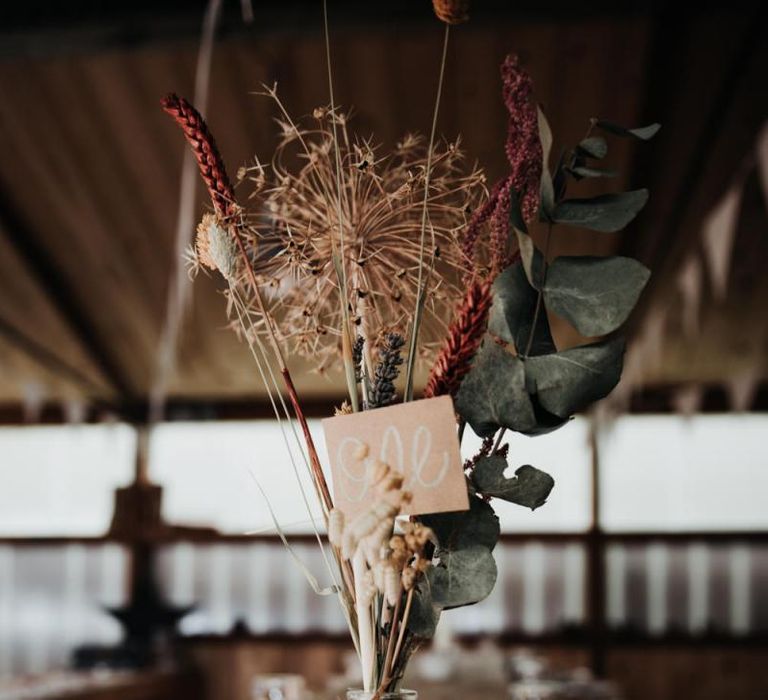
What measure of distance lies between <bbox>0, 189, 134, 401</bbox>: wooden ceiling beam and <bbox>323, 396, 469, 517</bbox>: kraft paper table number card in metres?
6.56

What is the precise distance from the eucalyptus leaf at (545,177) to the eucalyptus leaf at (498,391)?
0.13 metres

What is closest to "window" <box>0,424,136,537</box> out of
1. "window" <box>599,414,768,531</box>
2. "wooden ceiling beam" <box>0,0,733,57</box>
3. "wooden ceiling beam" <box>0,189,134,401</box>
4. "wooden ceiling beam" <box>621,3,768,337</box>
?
"wooden ceiling beam" <box>0,189,134,401</box>

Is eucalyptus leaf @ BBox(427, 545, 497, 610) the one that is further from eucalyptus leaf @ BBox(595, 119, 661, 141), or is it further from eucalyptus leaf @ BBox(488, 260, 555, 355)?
eucalyptus leaf @ BBox(595, 119, 661, 141)

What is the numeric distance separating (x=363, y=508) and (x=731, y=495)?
815 cm

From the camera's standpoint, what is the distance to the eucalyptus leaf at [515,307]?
107 centimetres

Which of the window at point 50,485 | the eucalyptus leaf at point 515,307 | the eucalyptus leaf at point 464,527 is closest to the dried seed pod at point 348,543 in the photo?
the eucalyptus leaf at point 464,527

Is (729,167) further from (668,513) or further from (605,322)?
(605,322)

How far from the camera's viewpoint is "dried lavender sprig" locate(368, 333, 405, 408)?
107 centimetres

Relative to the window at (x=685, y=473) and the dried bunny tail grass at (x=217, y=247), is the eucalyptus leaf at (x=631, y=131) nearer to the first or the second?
the dried bunny tail grass at (x=217, y=247)

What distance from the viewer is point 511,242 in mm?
1231

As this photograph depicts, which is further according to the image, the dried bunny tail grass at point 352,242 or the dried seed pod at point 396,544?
the dried bunny tail grass at point 352,242

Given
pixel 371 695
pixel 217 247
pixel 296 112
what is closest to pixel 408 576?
pixel 371 695

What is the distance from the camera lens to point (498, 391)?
1062 mm

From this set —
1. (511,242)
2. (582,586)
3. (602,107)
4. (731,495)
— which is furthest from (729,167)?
(511,242)
